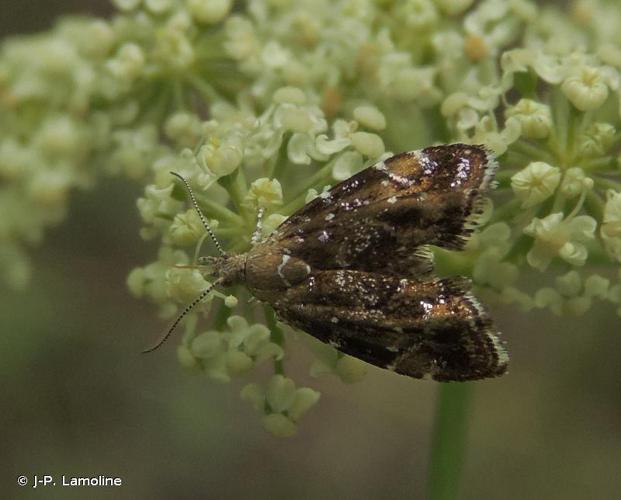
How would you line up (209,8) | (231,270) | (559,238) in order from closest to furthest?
(559,238) < (231,270) < (209,8)

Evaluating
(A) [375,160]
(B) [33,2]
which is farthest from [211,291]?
(B) [33,2]

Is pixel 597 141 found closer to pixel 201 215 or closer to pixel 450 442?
pixel 450 442

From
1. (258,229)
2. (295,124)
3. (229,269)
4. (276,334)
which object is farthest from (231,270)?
(295,124)

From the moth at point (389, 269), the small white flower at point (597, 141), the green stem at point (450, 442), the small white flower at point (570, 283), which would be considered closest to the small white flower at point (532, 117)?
the small white flower at point (597, 141)

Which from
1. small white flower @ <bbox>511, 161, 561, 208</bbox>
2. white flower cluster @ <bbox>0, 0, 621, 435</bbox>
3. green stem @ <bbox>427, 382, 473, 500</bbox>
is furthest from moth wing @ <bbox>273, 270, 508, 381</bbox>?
green stem @ <bbox>427, 382, 473, 500</bbox>

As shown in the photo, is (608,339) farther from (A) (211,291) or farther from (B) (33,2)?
(B) (33,2)

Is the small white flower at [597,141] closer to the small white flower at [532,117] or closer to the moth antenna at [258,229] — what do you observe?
the small white flower at [532,117]
